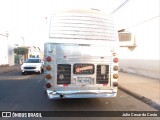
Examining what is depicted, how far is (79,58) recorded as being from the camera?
29.4 ft

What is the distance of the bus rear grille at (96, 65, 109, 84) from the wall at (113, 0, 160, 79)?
9138 millimetres

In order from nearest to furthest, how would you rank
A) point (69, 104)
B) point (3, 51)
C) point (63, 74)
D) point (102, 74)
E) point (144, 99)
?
point (63, 74) → point (102, 74) → point (69, 104) → point (144, 99) → point (3, 51)

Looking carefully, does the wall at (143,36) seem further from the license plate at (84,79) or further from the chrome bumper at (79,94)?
the license plate at (84,79)

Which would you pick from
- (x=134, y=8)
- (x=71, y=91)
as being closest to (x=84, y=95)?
(x=71, y=91)

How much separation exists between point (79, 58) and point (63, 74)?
74cm

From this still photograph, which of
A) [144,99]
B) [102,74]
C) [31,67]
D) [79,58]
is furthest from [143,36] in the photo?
[79,58]

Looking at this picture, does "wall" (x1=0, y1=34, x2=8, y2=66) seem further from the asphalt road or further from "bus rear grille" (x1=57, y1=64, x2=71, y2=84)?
"bus rear grille" (x1=57, y1=64, x2=71, y2=84)

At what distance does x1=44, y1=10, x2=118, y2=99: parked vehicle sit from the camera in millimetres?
8812

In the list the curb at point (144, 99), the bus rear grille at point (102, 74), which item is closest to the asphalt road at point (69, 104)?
the curb at point (144, 99)

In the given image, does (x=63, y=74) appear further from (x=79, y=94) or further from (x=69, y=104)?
(x=69, y=104)

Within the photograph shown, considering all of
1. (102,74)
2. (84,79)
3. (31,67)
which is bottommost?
(31,67)

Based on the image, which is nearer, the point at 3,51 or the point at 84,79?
the point at 84,79

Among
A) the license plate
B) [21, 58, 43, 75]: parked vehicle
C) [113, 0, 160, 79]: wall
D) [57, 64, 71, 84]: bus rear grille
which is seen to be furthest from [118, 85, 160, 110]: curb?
[21, 58, 43, 75]: parked vehicle

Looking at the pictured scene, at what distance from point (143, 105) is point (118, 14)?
20789 mm
